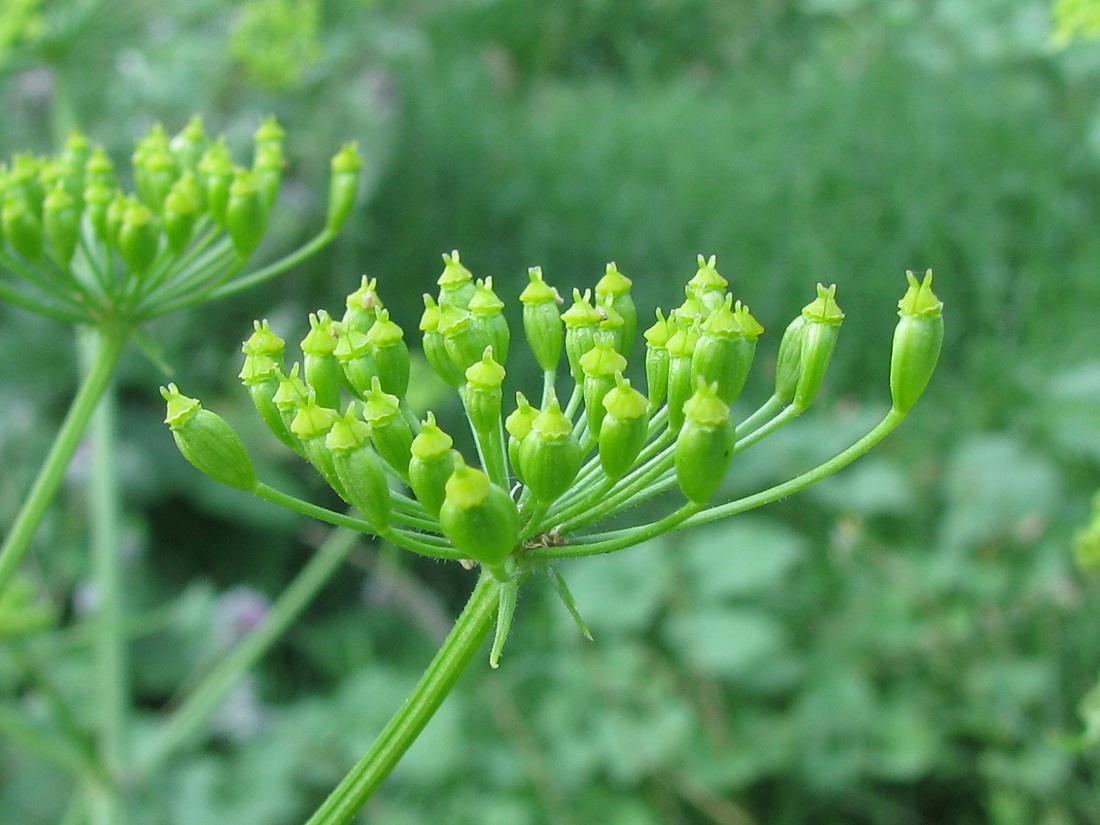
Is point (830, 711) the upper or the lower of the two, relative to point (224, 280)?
lower

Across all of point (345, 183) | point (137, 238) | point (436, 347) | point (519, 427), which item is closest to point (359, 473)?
point (519, 427)

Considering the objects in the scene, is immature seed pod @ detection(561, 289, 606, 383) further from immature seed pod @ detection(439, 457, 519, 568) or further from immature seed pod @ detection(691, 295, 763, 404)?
immature seed pod @ detection(439, 457, 519, 568)

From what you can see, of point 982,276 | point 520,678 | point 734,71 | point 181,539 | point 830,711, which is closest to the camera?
point 830,711

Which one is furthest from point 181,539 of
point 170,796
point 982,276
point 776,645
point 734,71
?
point 734,71

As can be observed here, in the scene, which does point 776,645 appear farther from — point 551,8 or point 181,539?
point 551,8

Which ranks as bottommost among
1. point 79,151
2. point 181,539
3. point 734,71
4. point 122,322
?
point 181,539

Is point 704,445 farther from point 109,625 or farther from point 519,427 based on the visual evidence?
point 109,625

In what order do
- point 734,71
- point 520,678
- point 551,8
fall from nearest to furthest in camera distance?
point 520,678
point 734,71
point 551,8
